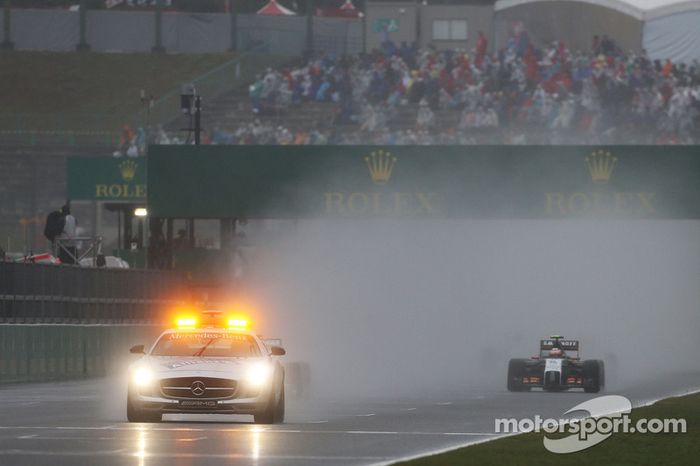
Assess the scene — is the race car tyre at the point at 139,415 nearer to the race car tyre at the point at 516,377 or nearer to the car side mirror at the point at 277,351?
the car side mirror at the point at 277,351

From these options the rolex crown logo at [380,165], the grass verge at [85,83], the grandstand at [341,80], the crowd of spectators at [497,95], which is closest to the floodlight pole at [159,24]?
the grandstand at [341,80]

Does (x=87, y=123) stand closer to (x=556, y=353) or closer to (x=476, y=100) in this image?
(x=476, y=100)

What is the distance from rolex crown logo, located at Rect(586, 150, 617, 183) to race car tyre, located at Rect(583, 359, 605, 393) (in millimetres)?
10983

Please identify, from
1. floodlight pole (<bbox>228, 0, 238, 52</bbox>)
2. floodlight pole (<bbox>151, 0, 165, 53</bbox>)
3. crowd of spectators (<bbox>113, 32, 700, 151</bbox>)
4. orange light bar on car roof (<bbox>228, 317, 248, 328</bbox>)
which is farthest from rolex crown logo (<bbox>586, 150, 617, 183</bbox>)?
floodlight pole (<bbox>151, 0, 165, 53</bbox>)

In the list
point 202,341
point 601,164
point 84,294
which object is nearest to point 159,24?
point 601,164

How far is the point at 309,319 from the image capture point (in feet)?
178

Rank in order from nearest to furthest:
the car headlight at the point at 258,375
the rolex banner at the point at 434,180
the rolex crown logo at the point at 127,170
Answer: the car headlight at the point at 258,375 → the rolex banner at the point at 434,180 → the rolex crown logo at the point at 127,170

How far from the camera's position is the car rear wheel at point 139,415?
22.3m

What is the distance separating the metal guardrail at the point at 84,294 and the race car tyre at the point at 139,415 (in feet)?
43.1

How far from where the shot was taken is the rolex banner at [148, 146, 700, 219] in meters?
44.6

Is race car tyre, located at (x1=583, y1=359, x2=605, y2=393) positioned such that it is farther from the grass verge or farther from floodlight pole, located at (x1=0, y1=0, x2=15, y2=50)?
floodlight pole, located at (x1=0, y1=0, x2=15, y2=50)

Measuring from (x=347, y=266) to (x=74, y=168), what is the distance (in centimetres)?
1103

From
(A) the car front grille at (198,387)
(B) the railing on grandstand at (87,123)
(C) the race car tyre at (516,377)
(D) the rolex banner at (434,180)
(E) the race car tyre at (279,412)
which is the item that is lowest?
(C) the race car tyre at (516,377)

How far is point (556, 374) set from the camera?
3472 cm
